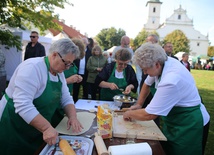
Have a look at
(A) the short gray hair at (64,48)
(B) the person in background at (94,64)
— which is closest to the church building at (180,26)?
(B) the person in background at (94,64)

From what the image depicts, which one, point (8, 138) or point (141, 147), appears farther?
point (8, 138)

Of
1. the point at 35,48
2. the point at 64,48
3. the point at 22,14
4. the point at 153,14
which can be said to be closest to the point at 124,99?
the point at 64,48

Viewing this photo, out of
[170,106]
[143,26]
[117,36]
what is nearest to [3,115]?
[170,106]

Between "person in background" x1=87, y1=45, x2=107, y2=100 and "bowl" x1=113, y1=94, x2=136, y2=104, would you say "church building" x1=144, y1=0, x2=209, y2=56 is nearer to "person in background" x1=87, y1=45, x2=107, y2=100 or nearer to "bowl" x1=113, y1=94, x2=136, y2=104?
"person in background" x1=87, y1=45, x2=107, y2=100

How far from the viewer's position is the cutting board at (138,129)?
1.56m

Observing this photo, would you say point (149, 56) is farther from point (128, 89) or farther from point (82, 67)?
point (82, 67)

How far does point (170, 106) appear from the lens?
153 cm

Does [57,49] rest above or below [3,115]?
above

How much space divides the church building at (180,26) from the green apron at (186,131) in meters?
57.4

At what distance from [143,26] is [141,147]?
67205mm

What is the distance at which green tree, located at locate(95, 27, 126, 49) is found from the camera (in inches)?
1390

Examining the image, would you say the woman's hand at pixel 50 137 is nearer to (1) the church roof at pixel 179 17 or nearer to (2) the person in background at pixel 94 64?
(2) the person in background at pixel 94 64

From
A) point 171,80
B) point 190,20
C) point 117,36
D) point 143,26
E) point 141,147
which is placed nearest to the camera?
point 141,147

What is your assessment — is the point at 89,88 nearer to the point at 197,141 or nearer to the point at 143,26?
the point at 197,141
